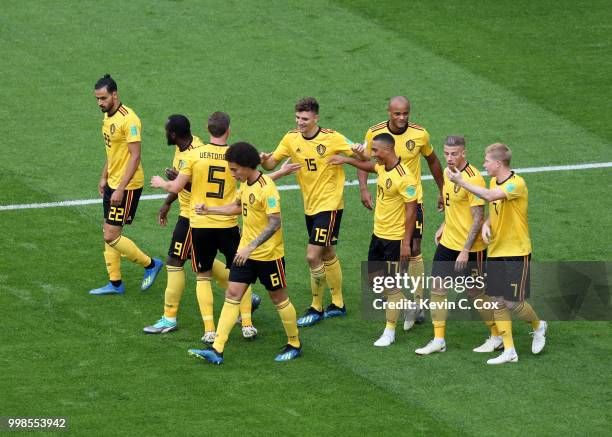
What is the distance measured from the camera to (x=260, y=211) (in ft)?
42.2

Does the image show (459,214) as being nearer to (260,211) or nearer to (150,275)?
(260,211)

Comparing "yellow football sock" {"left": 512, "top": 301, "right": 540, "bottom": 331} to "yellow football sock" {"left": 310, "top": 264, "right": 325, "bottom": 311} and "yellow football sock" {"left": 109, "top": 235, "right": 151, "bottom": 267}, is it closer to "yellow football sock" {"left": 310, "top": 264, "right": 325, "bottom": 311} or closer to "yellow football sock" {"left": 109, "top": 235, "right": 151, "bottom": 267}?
"yellow football sock" {"left": 310, "top": 264, "right": 325, "bottom": 311}

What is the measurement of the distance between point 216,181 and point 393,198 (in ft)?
6.19

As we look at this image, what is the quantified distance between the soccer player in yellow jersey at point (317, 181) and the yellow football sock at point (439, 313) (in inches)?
59.9

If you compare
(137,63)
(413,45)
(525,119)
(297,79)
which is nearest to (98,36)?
(137,63)

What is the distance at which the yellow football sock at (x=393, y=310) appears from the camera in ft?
44.6

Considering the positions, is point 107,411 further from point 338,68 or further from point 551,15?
point 551,15

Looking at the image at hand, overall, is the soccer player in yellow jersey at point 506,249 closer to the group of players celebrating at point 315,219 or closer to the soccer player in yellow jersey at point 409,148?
the group of players celebrating at point 315,219

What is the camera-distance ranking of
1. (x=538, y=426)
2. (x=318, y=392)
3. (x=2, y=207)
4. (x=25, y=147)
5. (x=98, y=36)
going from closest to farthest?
1. (x=538, y=426)
2. (x=318, y=392)
3. (x=2, y=207)
4. (x=25, y=147)
5. (x=98, y=36)

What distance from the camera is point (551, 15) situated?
24.8 m

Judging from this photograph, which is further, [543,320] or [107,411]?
[543,320]

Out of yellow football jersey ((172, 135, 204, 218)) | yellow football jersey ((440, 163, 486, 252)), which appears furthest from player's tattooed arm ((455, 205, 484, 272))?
yellow football jersey ((172, 135, 204, 218))

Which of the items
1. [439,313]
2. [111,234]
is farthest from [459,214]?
[111,234]

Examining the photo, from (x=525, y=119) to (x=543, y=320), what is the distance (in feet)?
24.5
